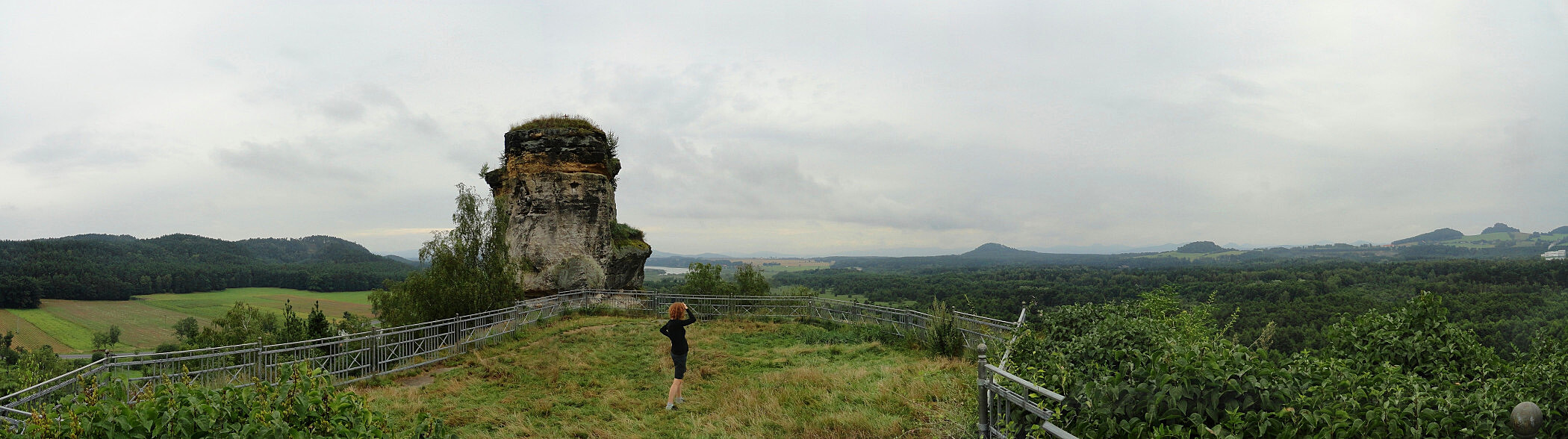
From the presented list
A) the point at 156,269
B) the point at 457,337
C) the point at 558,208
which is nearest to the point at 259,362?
the point at 457,337

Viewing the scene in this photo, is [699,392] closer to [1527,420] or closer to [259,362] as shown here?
[259,362]

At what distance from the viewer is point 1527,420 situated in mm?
2477

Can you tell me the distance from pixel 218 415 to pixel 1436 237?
7879 cm

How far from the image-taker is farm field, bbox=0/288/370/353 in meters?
55.5

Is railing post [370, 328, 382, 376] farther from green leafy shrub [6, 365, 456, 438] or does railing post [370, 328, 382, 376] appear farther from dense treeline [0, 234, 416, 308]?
dense treeline [0, 234, 416, 308]

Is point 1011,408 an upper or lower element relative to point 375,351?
upper

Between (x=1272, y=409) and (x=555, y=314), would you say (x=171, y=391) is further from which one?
(x=555, y=314)

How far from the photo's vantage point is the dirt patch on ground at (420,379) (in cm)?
1127

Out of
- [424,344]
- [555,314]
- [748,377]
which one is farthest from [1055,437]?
[555,314]

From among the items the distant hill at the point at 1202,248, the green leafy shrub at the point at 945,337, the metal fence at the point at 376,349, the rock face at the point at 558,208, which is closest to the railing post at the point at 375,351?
the metal fence at the point at 376,349

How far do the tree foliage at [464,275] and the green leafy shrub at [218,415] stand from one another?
1569 centimetres

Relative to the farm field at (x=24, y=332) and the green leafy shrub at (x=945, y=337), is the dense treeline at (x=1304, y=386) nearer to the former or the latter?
the green leafy shrub at (x=945, y=337)

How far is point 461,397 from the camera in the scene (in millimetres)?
9664

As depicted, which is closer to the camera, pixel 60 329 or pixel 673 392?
pixel 673 392
